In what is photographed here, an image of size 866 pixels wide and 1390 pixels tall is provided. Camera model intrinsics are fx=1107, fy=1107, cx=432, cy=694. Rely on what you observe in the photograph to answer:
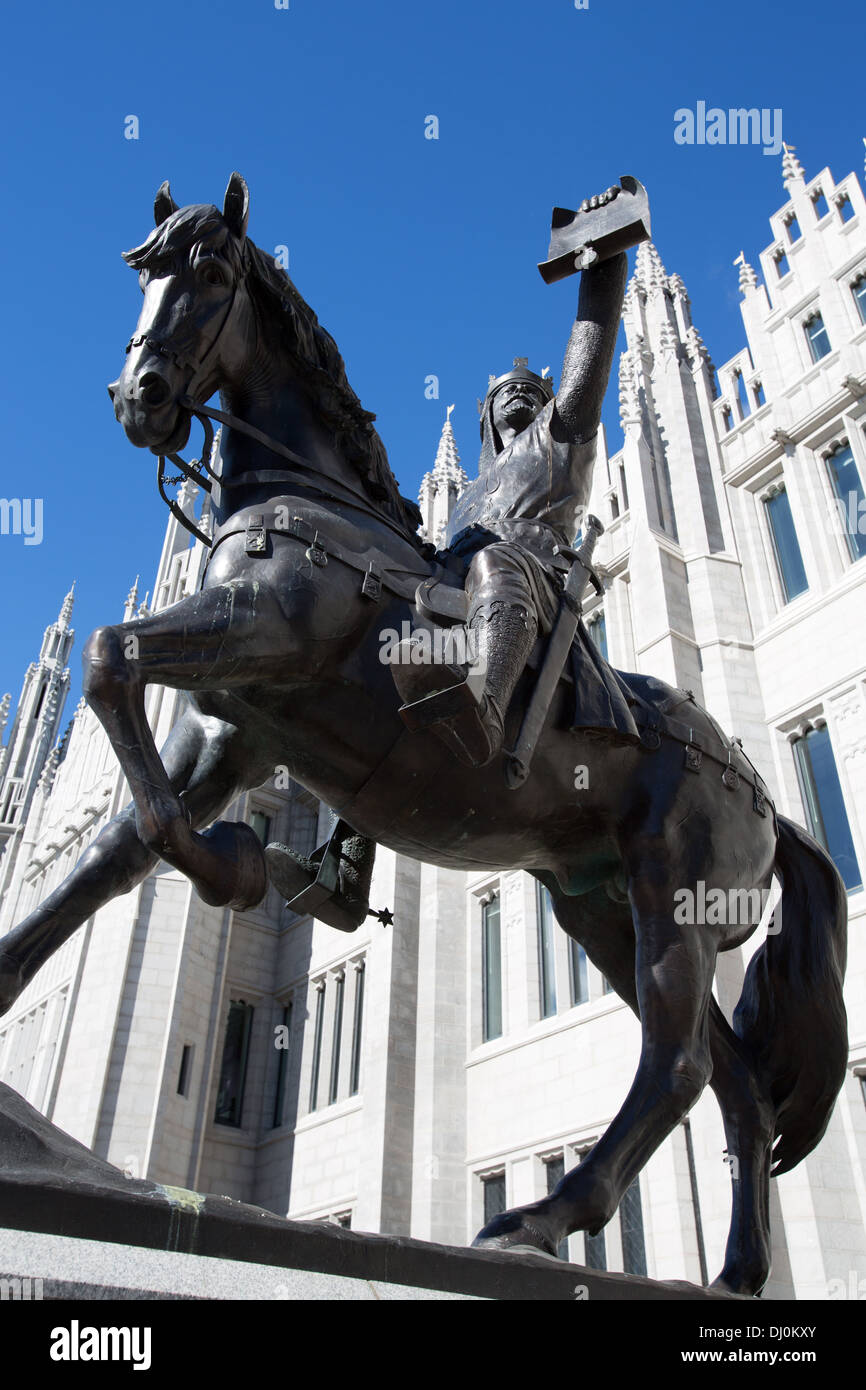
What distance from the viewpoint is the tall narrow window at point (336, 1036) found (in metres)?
23.3

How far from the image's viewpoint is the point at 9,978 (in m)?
3.54

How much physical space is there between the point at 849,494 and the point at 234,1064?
18.3m

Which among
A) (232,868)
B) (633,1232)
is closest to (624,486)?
(633,1232)

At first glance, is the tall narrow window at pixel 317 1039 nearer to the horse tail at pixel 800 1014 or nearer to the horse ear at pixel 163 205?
the horse tail at pixel 800 1014

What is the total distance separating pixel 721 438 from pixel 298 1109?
16568mm

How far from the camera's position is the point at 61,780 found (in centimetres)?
4291

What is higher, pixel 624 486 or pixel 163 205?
pixel 624 486

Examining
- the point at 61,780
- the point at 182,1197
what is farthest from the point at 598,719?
the point at 61,780

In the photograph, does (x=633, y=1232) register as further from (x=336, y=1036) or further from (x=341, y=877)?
(x=341, y=877)

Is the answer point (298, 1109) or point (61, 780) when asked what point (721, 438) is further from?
point (61, 780)

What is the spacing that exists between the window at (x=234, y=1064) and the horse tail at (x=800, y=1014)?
72.3ft

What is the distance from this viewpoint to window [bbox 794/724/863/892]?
1533 centimetres

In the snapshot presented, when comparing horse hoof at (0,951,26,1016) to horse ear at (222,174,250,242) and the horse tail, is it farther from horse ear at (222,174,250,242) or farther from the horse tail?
the horse tail
